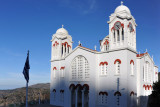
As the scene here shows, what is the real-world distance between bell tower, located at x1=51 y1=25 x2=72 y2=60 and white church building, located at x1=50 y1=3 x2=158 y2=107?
3381 millimetres

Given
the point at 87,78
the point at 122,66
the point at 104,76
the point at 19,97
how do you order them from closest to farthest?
the point at 122,66, the point at 104,76, the point at 87,78, the point at 19,97

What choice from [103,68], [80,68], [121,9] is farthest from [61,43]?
[121,9]

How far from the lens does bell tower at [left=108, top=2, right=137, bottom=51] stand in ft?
74.0

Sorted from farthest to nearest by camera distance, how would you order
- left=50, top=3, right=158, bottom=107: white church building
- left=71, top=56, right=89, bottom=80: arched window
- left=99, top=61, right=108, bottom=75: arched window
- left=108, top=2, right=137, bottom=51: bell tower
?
left=71, top=56, right=89, bottom=80: arched window < left=99, top=61, right=108, bottom=75: arched window < left=108, top=2, right=137, bottom=51: bell tower < left=50, top=3, right=158, bottom=107: white church building

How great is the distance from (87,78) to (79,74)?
6.34ft

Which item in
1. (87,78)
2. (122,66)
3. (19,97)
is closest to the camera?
(122,66)

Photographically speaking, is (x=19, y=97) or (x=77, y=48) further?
(x=19, y=97)

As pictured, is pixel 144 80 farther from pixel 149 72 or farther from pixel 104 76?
pixel 104 76

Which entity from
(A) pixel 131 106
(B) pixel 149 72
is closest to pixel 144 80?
(B) pixel 149 72

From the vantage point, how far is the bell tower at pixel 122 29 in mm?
22562

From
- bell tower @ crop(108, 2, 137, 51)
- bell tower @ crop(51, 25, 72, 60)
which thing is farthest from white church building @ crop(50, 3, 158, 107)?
bell tower @ crop(51, 25, 72, 60)

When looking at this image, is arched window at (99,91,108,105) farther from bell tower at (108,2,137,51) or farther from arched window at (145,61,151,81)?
arched window at (145,61,151,81)

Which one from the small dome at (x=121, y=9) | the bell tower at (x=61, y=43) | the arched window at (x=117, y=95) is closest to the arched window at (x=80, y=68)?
the bell tower at (x=61, y=43)

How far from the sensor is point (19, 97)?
4178cm
